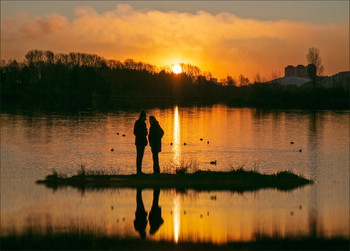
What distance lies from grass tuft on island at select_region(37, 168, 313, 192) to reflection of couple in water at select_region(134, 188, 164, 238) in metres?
2.12

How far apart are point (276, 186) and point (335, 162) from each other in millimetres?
14190

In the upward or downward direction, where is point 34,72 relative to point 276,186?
upward

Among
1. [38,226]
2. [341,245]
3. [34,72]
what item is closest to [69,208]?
[38,226]

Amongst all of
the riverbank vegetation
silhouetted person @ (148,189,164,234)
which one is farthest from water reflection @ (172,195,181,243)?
the riverbank vegetation

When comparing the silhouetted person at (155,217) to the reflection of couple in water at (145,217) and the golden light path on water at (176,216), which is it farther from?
the golden light path on water at (176,216)

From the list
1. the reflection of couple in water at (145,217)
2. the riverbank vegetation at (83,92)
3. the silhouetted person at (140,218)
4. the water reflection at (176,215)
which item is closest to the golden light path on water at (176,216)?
the water reflection at (176,215)

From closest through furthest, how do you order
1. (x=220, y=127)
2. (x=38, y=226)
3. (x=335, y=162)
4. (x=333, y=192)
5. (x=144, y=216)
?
(x=38, y=226) < (x=144, y=216) < (x=333, y=192) < (x=335, y=162) < (x=220, y=127)

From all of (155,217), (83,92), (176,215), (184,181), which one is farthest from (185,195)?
(83,92)

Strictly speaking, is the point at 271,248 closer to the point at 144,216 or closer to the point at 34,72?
the point at 144,216

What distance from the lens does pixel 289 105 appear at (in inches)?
4552

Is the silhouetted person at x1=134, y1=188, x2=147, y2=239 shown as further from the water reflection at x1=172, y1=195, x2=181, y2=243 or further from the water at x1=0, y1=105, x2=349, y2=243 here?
the water reflection at x1=172, y1=195, x2=181, y2=243

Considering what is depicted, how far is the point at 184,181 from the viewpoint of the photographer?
22672mm

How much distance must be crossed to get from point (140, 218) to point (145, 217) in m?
0.22

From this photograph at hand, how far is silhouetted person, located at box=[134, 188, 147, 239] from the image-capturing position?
15.8m
